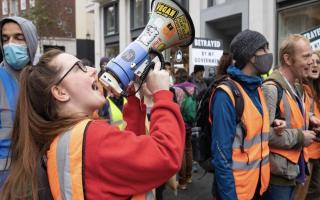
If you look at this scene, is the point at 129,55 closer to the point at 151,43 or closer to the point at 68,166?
the point at 151,43

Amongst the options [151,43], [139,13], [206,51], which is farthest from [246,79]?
[139,13]

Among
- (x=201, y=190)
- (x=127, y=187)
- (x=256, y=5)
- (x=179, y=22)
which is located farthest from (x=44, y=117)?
(x=256, y=5)

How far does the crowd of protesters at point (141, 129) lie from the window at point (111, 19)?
1673 cm

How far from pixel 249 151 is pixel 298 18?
8.96 metres

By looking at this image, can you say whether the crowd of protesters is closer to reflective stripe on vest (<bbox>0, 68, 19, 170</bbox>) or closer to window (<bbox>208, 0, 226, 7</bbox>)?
reflective stripe on vest (<bbox>0, 68, 19, 170</bbox>)

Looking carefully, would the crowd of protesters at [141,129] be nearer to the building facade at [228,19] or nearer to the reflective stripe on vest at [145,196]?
the reflective stripe on vest at [145,196]

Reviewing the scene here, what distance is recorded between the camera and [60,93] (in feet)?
5.38

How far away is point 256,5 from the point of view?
1141cm

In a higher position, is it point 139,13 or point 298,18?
point 139,13

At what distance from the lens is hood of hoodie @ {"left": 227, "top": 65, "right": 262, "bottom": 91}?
2.80 metres

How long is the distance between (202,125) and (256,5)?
30.1ft

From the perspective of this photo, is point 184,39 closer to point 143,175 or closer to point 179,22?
point 179,22

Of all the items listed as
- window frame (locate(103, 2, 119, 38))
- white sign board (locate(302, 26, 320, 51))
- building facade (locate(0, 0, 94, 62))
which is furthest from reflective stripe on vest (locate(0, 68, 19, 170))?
→ building facade (locate(0, 0, 94, 62))

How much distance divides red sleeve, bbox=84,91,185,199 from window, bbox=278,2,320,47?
9.58 meters
